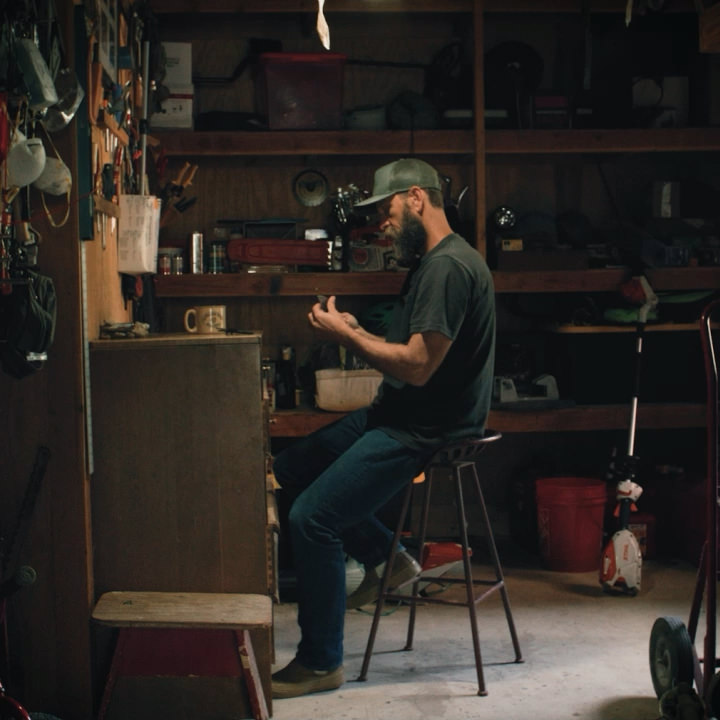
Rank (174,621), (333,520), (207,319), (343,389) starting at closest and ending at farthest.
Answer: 1. (174,621)
2. (333,520)
3. (207,319)
4. (343,389)

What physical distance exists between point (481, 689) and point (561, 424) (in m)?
1.77

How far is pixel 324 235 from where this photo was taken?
5105mm

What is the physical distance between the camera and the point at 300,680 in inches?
130

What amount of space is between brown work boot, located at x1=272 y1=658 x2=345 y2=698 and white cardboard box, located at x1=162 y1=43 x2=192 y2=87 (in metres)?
2.82

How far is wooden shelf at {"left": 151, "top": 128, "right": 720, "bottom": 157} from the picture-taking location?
15.6 feet

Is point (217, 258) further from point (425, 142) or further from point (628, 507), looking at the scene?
point (628, 507)

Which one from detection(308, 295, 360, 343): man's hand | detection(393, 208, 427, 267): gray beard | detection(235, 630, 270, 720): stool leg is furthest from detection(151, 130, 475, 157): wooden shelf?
detection(235, 630, 270, 720): stool leg

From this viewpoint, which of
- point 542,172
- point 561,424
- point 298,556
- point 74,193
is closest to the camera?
point 74,193

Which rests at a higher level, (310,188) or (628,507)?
(310,188)

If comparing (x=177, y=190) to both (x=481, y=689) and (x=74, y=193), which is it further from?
(x=481, y=689)

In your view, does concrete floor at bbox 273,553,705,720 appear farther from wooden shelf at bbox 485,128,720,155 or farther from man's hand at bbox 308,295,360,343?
wooden shelf at bbox 485,128,720,155

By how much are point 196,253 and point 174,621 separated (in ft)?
8.09

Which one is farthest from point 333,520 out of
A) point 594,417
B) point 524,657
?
point 594,417

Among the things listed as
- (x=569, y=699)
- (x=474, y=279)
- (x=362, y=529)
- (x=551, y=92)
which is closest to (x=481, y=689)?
(x=569, y=699)
